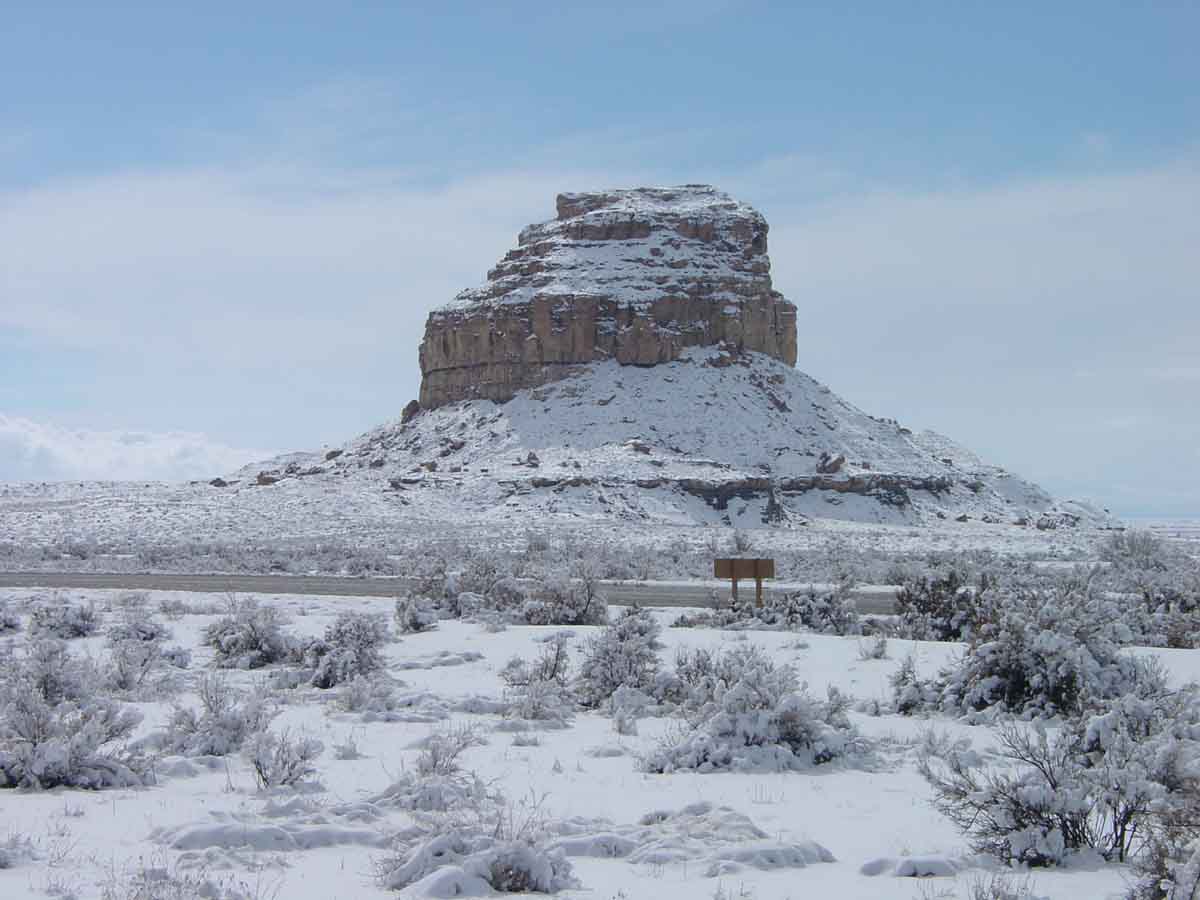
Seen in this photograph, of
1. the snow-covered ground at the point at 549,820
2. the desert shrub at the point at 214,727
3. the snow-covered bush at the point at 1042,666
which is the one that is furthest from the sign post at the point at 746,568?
the desert shrub at the point at 214,727

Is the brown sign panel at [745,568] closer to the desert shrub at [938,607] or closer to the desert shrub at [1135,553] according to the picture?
the desert shrub at [938,607]

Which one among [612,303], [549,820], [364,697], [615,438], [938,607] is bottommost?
[549,820]

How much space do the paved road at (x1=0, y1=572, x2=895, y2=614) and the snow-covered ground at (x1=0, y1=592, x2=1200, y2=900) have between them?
43.0 feet

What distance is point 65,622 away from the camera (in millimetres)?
17672

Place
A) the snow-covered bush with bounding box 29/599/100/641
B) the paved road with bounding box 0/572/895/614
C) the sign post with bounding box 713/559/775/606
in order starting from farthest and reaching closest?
the paved road with bounding box 0/572/895/614
the sign post with bounding box 713/559/775/606
the snow-covered bush with bounding box 29/599/100/641

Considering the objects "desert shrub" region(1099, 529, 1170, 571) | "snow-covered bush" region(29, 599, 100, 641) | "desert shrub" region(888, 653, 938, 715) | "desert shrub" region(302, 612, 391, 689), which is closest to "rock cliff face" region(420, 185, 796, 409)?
"desert shrub" region(1099, 529, 1170, 571)

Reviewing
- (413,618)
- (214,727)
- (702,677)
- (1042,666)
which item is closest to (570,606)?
(413,618)

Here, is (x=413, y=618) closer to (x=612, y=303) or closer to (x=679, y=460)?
(x=679, y=460)

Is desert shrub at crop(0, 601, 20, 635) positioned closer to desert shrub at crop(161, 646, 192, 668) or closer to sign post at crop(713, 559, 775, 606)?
desert shrub at crop(161, 646, 192, 668)

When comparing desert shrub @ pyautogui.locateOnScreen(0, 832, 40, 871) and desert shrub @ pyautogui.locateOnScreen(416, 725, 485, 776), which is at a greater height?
desert shrub @ pyautogui.locateOnScreen(416, 725, 485, 776)

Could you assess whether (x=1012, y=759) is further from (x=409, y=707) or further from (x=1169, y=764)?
(x=409, y=707)

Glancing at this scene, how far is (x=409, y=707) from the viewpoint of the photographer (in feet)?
38.8

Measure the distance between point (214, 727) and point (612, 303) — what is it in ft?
328

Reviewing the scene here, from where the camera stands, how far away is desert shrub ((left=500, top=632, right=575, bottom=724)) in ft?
37.4
